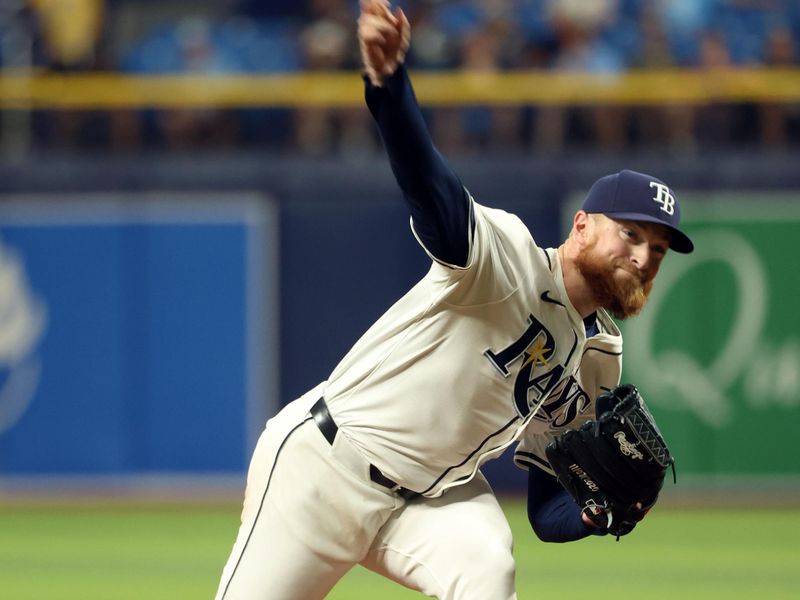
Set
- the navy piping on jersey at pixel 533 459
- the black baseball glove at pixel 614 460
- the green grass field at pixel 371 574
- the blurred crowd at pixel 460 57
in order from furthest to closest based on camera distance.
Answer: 1. the blurred crowd at pixel 460 57
2. the green grass field at pixel 371 574
3. the navy piping on jersey at pixel 533 459
4. the black baseball glove at pixel 614 460

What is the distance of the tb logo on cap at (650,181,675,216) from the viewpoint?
432 cm

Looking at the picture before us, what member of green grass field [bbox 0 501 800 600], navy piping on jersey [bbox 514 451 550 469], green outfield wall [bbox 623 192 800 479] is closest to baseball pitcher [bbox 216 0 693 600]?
navy piping on jersey [bbox 514 451 550 469]

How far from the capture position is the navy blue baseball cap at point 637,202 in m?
4.30

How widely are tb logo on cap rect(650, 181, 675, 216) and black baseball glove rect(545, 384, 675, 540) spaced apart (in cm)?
63

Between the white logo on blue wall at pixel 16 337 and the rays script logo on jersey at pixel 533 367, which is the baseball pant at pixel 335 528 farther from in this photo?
the white logo on blue wall at pixel 16 337

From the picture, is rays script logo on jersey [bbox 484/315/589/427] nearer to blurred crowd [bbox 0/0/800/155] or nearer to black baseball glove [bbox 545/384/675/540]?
black baseball glove [bbox 545/384/675/540]

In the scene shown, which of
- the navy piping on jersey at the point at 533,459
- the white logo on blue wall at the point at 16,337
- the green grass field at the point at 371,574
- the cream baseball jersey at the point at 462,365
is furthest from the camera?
the white logo on blue wall at the point at 16,337

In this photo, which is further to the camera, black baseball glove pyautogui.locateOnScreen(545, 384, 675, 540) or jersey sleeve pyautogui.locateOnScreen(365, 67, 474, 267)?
black baseball glove pyautogui.locateOnScreen(545, 384, 675, 540)

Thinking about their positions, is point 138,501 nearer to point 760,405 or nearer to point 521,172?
point 521,172

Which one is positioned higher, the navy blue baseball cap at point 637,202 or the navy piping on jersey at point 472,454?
the navy blue baseball cap at point 637,202

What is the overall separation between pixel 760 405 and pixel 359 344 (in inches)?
300

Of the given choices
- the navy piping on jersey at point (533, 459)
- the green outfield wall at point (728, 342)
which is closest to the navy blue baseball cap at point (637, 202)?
the navy piping on jersey at point (533, 459)

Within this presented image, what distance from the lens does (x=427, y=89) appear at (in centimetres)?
1183

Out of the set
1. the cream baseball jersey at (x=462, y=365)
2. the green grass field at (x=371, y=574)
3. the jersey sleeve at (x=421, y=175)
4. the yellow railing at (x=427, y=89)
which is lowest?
the green grass field at (x=371, y=574)
